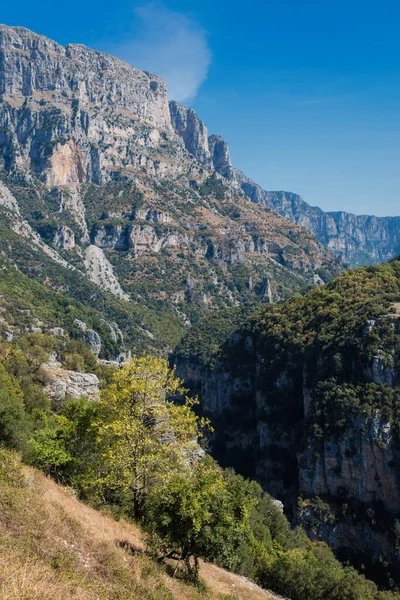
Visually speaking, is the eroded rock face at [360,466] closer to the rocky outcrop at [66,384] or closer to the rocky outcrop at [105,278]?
the rocky outcrop at [66,384]

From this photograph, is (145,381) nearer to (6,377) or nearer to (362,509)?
(6,377)

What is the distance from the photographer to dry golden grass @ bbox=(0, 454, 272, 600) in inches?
314

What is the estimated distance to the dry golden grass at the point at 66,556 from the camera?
7.96m

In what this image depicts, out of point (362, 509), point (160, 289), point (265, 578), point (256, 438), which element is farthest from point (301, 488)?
point (160, 289)

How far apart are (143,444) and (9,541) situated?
6.41 m

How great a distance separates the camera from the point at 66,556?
9.80 meters

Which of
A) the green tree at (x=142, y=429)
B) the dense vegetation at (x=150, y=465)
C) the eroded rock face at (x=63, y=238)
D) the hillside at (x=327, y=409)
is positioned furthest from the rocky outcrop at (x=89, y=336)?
the green tree at (x=142, y=429)

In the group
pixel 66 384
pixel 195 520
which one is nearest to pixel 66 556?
pixel 195 520

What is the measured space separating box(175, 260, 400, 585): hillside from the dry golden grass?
50.5 m

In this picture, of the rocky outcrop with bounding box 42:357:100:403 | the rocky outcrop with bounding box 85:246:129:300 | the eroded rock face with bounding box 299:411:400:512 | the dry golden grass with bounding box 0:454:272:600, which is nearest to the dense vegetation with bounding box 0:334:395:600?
the dry golden grass with bounding box 0:454:272:600

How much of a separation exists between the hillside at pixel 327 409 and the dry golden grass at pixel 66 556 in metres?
50.5

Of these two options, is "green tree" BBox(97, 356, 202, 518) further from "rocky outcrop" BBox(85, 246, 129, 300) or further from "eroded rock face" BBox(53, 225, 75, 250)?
"eroded rock face" BBox(53, 225, 75, 250)

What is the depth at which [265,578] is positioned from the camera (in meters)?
29.1

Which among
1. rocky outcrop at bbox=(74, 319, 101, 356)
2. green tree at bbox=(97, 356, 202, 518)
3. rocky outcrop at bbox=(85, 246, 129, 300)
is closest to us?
green tree at bbox=(97, 356, 202, 518)
